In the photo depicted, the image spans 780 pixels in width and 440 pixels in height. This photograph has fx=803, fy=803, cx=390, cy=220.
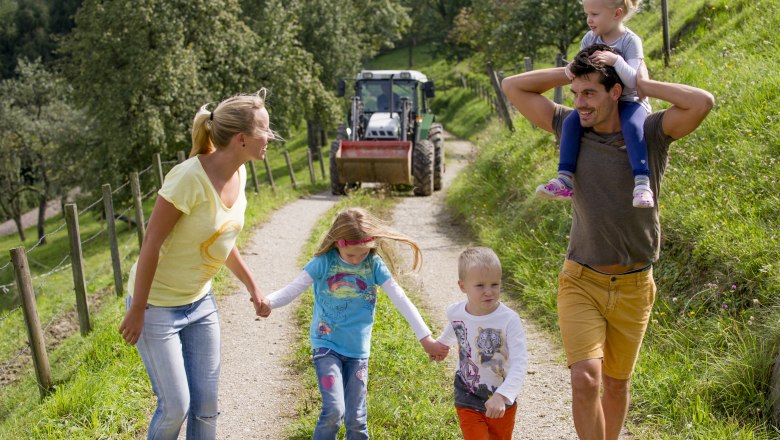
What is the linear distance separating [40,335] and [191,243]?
3330 mm

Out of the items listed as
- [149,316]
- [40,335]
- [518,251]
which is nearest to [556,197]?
Answer: [149,316]

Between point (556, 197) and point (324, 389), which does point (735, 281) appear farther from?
point (324, 389)

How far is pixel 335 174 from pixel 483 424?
14.5 meters

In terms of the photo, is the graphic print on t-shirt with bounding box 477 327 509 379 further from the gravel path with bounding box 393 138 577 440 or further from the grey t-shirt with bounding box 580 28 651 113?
the gravel path with bounding box 393 138 577 440

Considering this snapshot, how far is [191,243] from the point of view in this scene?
3541mm

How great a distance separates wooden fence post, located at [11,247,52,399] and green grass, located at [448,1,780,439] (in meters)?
4.10

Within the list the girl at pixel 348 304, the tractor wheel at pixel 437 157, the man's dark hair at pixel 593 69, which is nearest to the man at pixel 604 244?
the man's dark hair at pixel 593 69

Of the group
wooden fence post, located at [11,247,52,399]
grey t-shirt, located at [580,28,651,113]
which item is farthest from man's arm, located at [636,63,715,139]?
wooden fence post, located at [11,247,52,399]

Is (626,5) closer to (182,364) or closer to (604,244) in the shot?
(604,244)

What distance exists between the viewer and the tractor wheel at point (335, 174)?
1758 centimetres

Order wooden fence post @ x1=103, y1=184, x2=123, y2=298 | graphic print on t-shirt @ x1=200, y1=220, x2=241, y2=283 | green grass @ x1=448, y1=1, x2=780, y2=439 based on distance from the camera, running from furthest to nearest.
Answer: wooden fence post @ x1=103, y1=184, x2=123, y2=298 → green grass @ x1=448, y1=1, x2=780, y2=439 → graphic print on t-shirt @ x1=200, y1=220, x2=241, y2=283

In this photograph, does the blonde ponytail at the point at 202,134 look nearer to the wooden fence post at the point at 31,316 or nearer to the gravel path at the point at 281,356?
the gravel path at the point at 281,356

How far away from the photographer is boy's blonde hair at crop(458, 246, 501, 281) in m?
3.47

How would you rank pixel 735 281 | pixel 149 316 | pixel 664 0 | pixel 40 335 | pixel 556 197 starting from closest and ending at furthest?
pixel 149 316 < pixel 556 197 < pixel 735 281 < pixel 40 335 < pixel 664 0
